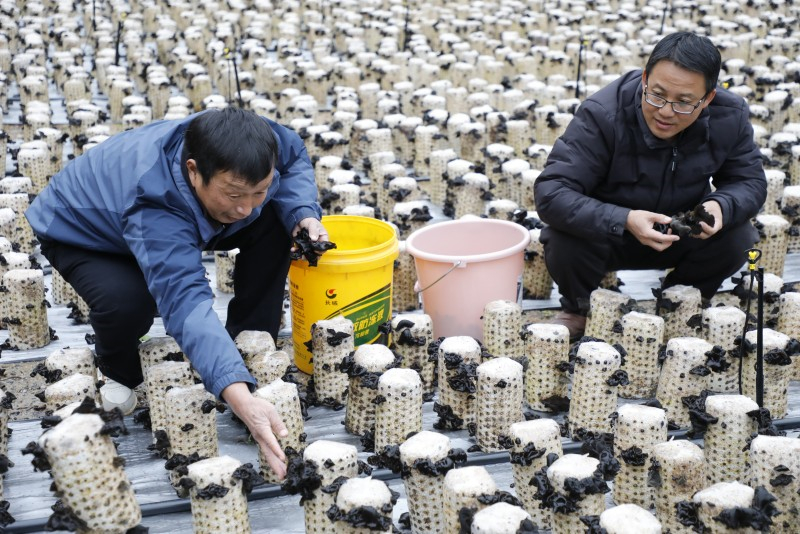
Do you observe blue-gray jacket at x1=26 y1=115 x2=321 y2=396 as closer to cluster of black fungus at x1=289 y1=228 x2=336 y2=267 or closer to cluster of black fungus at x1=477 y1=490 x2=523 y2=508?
cluster of black fungus at x1=289 y1=228 x2=336 y2=267

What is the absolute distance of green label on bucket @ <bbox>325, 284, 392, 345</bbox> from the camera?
2475mm

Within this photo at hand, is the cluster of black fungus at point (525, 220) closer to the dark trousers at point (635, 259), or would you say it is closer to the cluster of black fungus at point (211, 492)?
the dark trousers at point (635, 259)

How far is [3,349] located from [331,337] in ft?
3.58

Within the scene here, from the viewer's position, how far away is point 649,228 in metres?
2.38

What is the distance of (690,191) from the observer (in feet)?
8.48

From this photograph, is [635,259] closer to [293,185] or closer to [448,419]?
[448,419]

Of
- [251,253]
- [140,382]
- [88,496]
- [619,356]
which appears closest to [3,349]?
[140,382]

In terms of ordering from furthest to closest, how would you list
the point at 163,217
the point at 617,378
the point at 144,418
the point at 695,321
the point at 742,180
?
the point at 742,180, the point at 695,321, the point at 144,418, the point at 617,378, the point at 163,217

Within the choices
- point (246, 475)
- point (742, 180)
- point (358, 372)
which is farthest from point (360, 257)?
point (742, 180)

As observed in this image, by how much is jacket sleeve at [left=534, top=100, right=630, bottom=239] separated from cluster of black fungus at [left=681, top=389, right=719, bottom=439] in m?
0.52

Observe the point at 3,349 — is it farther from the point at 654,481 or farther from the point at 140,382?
the point at 654,481

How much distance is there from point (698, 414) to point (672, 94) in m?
0.88

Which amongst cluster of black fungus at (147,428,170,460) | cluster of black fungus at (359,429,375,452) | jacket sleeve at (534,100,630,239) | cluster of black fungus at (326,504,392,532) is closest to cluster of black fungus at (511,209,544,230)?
jacket sleeve at (534,100,630,239)

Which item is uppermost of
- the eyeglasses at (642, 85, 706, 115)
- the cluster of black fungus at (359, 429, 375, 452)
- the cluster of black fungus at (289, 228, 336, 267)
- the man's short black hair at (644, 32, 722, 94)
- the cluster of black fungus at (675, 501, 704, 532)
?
the man's short black hair at (644, 32, 722, 94)
